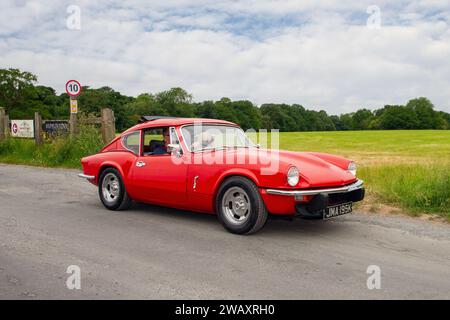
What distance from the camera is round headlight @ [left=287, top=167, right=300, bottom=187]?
16.9 feet

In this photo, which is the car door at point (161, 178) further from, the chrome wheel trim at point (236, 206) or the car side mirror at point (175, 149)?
the chrome wheel trim at point (236, 206)

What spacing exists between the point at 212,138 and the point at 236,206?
49.4 inches

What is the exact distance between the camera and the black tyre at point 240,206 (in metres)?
5.27

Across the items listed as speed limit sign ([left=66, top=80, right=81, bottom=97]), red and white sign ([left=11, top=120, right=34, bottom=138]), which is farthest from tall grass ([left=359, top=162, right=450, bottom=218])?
red and white sign ([left=11, top=120, right=34, bottom=138])

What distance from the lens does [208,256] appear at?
4.65 metres

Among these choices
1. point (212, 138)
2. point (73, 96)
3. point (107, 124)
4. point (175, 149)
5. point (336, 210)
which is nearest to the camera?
point (336, 210)

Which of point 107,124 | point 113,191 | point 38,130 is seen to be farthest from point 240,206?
point 38,130

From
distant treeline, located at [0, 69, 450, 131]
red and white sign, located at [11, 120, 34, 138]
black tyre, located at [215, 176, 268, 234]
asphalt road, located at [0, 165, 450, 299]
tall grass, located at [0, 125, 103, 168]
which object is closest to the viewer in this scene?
asphalt road, located at [0, 165, 450, 299]

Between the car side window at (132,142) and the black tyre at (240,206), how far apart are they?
6.53 feet

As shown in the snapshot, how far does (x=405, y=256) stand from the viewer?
4691 millimetres

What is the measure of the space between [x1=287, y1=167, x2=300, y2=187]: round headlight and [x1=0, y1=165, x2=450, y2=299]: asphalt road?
0.69 metres

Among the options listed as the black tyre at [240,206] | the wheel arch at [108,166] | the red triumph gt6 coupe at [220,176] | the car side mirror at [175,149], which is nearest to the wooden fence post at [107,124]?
the red triumph gt6 coupe at [220,176]

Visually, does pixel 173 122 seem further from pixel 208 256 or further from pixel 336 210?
pixel 336 210

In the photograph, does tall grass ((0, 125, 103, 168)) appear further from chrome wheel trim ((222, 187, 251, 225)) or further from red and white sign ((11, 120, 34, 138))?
chrome wheel trim ((222, 187, 251, 225))
